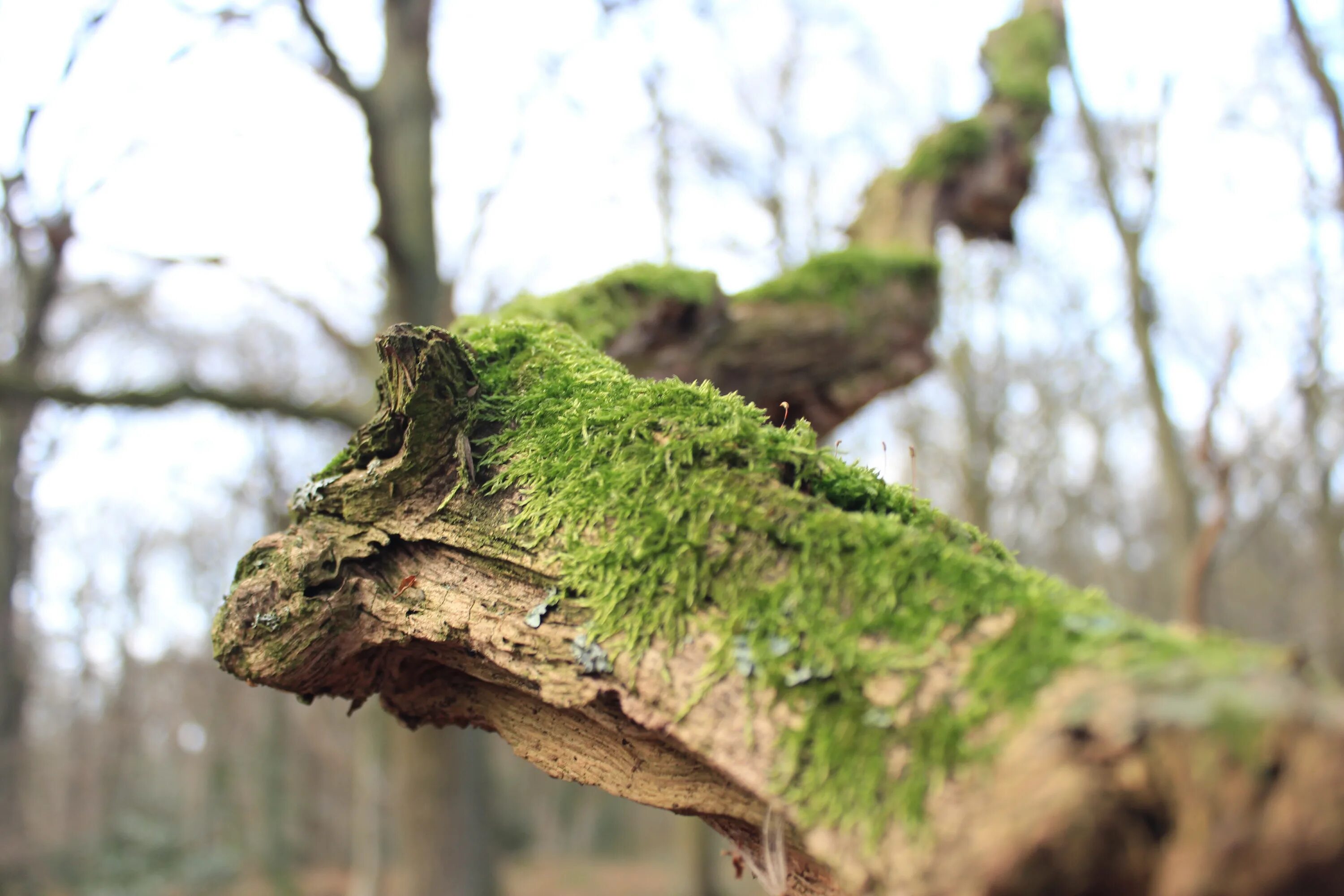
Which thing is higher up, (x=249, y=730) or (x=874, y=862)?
(x=874, y=862)

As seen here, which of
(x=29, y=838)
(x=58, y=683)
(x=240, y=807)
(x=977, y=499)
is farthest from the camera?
(x=58, y=683)

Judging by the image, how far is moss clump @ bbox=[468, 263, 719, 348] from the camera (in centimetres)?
A: 294

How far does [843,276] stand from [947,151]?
6.00 feet

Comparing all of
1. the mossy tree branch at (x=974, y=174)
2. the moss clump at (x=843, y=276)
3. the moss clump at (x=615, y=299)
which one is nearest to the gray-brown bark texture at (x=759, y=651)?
the moss clump at (x=615, y=299)

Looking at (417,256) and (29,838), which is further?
(29,838)

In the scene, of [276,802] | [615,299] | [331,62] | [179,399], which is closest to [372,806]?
[179,399]

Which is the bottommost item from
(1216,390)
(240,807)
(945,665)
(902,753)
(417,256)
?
(240,807)

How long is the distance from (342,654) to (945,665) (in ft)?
4.45

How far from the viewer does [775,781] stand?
1151 millimetres

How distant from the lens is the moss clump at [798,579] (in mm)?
1037

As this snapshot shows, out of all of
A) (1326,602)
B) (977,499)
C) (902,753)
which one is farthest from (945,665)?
(1326,602)

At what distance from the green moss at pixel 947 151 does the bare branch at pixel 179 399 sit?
470 cm

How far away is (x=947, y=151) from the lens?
5.31 meters

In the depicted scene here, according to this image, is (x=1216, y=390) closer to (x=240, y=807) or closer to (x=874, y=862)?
(x=874, y=862)
